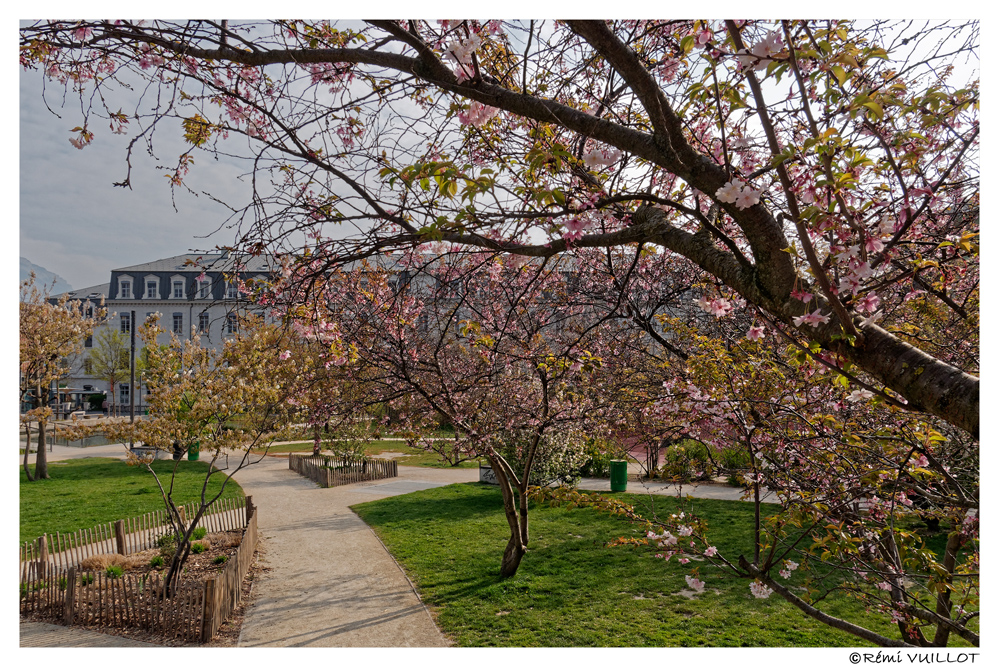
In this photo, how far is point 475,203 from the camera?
221 centimetres

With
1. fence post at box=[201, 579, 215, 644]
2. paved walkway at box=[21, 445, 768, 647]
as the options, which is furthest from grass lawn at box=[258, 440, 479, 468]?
fence post at box=[201, 579, 215, 644]

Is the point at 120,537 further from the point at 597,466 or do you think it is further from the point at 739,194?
the point at 597,466

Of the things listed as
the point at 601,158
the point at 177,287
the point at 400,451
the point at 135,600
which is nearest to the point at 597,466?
the point at 400,451

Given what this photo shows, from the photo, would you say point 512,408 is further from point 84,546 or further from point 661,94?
point 84,546

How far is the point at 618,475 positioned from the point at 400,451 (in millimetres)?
8594

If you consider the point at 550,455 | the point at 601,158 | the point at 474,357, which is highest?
the point at 601,158

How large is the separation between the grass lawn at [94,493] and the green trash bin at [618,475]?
7.31m

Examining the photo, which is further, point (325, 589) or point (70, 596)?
point (325, 589)

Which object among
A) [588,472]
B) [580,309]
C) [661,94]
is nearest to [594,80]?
[661,94]

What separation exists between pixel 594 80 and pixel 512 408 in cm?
442

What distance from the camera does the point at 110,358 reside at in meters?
24.5

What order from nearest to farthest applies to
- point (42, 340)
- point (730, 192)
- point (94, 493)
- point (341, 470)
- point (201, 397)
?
point (730, 192) → point (201, 397) → point (94, 493) → point (42, 340) → point (341, 470)

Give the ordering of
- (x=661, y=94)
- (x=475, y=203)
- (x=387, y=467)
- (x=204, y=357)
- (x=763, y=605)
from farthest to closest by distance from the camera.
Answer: (x=387, y=467), (x=204, y=357), (x=763, y=605), (x=475, y=203), (x=661, y=94)

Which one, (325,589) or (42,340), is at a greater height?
(42,340)
